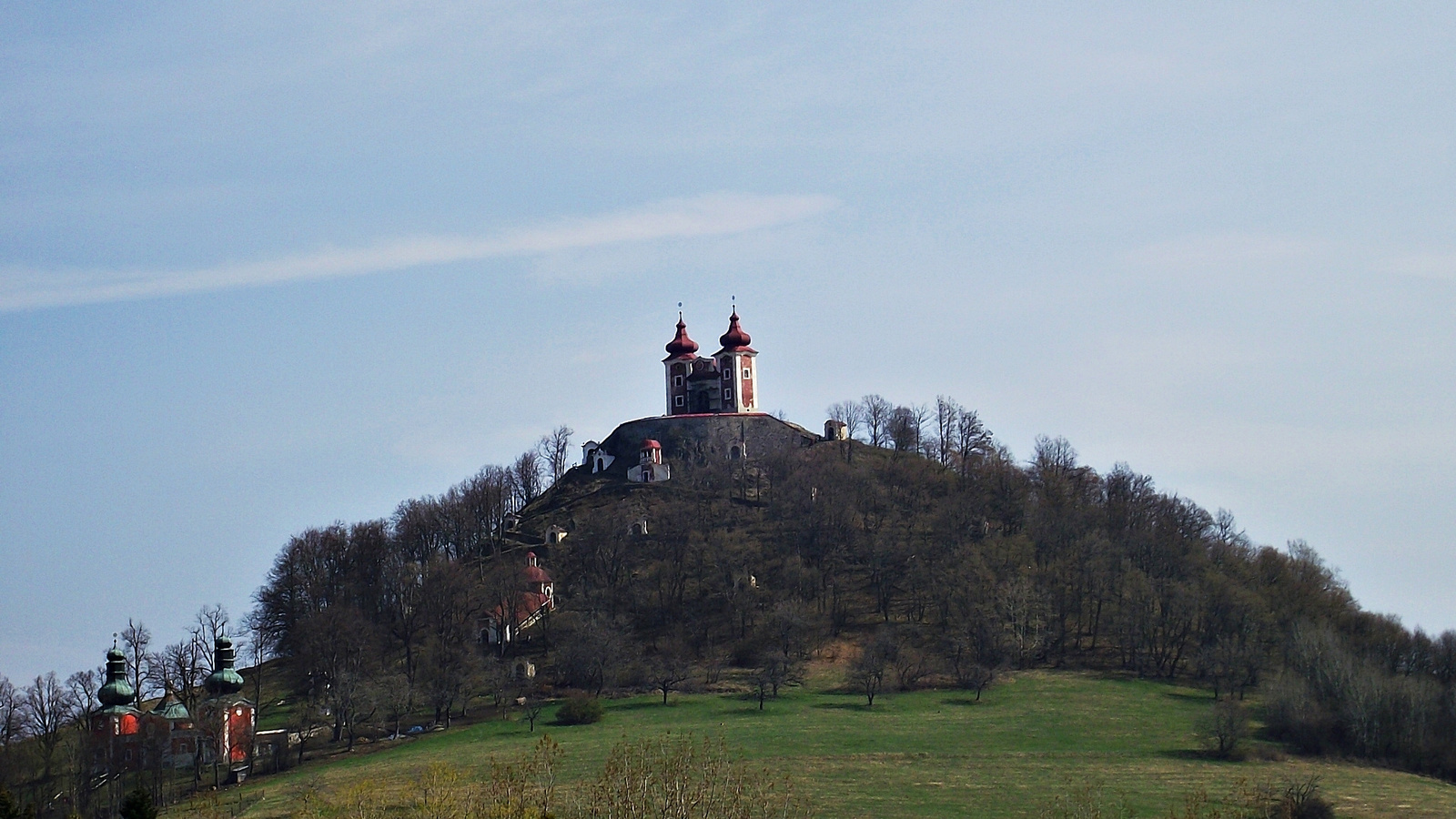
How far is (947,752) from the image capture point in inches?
3123

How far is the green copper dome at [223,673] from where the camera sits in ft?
310

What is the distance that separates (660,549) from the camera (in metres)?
116

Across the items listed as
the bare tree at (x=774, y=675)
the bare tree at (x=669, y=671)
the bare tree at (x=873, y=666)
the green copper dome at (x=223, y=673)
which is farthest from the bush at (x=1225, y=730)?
the green copper dome at (x=223, y=673)

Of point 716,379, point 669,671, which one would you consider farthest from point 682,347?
point 669,671

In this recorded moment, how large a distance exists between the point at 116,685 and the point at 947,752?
148 ft

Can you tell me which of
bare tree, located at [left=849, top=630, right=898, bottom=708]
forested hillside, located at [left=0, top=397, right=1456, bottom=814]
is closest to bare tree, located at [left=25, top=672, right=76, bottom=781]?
forested hillside, located at [left=0, top=397, right=1456, bottom=814]

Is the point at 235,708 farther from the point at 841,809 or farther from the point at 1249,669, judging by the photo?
the point at 1249,669

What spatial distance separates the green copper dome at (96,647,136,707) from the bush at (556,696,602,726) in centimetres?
2365

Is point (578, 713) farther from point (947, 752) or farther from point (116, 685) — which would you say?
point (116, 685)

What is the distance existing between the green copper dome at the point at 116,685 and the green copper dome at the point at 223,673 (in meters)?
3.94

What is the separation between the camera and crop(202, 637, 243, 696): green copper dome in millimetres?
94500

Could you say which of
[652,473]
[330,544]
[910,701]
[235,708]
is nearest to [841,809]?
[910,701]

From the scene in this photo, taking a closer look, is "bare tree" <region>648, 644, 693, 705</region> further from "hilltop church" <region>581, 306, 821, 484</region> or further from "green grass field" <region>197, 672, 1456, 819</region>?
"hilltop church" <region>581, 306, 821, 484</region>

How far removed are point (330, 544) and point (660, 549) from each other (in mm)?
21405
